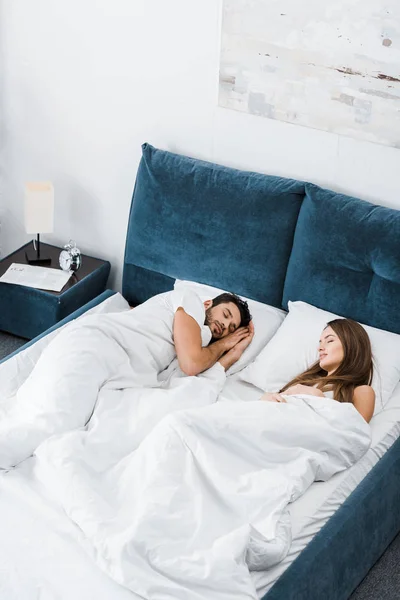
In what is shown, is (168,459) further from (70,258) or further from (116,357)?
(70,258)

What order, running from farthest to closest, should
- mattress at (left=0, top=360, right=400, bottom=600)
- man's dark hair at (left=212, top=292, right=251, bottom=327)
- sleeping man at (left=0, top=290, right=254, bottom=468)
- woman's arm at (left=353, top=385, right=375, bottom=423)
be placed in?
1. man's dark hair at (left=212, top=292, right=251, bottom=327)
2. woman's arm at (left=353, top=385, right=375, bottom=423)
3. sleeping man at (left=0, top=290, right=254, bottom=468)
4. mattress at (left=0, top=360, right=400, bottom=600)

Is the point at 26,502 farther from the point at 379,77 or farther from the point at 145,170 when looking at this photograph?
the point at 379,77

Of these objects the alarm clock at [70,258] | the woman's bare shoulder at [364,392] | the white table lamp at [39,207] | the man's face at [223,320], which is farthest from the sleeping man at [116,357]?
the white table lamp at [39,207]

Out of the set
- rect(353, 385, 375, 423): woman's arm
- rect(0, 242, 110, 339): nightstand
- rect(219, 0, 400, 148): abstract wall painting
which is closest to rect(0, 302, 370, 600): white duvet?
rect(353, 385, 375, 423): woman's arm

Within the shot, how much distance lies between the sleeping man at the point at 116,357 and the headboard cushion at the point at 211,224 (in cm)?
21

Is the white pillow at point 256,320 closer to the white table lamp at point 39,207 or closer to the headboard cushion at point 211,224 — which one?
the headboard cushion at point 211,224

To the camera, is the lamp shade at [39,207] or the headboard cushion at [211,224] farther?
the lamp shade at [39,207]

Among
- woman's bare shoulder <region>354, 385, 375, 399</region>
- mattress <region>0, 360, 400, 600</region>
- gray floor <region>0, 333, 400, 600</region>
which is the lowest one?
gray floor <region>0, 333, 400, 600</region>

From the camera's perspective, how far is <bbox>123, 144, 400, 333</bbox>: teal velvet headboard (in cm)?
339

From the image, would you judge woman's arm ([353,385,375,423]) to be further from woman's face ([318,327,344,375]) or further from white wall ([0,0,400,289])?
white wall ([0,0,400,289])

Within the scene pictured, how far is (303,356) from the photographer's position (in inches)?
132

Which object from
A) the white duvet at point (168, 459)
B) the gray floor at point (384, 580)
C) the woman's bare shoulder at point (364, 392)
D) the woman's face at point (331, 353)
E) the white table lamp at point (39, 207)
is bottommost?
the gray floor at point (384, 580)

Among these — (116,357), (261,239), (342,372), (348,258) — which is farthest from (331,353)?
(116,357)

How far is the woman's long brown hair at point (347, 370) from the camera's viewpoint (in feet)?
10.4
